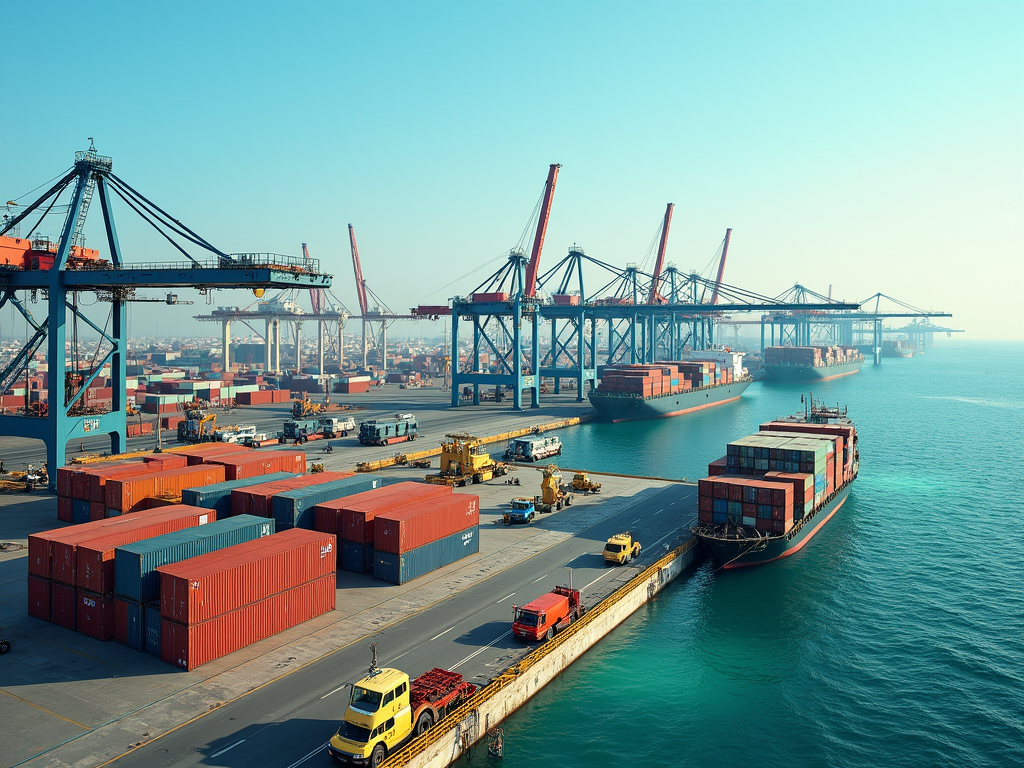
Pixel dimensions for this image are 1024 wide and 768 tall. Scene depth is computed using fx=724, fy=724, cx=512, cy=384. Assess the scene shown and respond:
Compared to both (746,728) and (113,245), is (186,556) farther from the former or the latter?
(113,245)

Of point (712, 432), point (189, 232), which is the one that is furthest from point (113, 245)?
point (712, 432)

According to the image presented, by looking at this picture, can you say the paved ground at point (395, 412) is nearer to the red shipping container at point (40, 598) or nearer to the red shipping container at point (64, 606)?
the red shipping container at point (40, 598)

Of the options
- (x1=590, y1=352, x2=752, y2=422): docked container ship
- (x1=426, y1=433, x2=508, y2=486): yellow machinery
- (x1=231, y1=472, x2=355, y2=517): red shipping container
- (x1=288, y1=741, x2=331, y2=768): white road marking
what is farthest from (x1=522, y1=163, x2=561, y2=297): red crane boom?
(x1=288, y1=741, x2=331, y2=768): white road marking

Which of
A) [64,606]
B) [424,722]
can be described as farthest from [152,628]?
[424,722]

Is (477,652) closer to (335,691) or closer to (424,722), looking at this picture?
(335,691)

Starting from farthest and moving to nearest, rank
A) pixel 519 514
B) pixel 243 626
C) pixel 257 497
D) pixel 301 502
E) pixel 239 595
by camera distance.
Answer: pixel 519 514
pixel 257 497
pixel 301 502
pixel 243 626
pixel 239 595

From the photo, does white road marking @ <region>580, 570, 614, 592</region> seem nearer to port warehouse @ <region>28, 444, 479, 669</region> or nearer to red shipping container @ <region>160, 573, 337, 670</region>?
port warehouse @ <region>28, 444, 479, 669</region>
